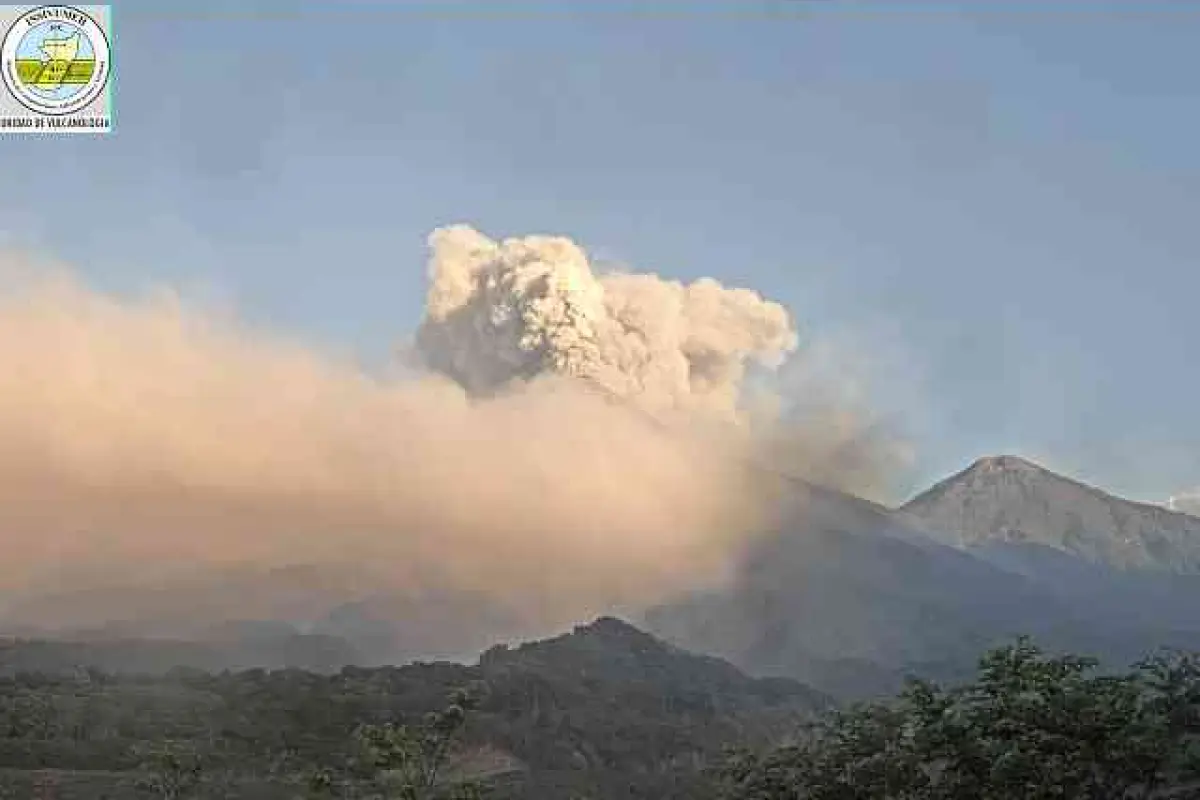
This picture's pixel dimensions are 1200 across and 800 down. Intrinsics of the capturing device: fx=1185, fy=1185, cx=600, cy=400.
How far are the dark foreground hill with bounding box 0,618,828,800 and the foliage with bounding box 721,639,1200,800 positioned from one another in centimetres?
5300

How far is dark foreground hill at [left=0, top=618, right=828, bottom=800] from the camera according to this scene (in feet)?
276

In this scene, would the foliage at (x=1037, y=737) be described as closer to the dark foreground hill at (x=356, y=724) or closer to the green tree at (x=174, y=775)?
the green tree at (x=174, y=775)

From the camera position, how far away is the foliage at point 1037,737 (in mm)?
23234

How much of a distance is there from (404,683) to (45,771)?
74.3 meters

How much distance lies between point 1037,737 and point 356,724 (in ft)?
318

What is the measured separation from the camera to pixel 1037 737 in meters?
23.0

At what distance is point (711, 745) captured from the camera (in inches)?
5497

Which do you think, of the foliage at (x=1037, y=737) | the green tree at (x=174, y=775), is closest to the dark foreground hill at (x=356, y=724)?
the green tree at (x=174, y=775)

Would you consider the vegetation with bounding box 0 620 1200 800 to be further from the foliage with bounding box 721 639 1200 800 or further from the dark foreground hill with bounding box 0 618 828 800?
the dark foreground hill with bounding box 0 618 828 800

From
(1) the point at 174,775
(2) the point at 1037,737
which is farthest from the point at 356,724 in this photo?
(2) the point at 1037,737

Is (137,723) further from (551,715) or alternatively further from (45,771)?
(551,715)

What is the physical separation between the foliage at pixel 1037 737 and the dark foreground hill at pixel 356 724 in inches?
2087

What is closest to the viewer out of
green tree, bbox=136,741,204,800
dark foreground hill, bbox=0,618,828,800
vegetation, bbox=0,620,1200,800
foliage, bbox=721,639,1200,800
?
foliage, bbox=721,639,1200,800

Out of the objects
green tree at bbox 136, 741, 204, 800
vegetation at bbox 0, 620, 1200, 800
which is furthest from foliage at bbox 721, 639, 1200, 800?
green tree at bbox 136, 741, 204, 800
